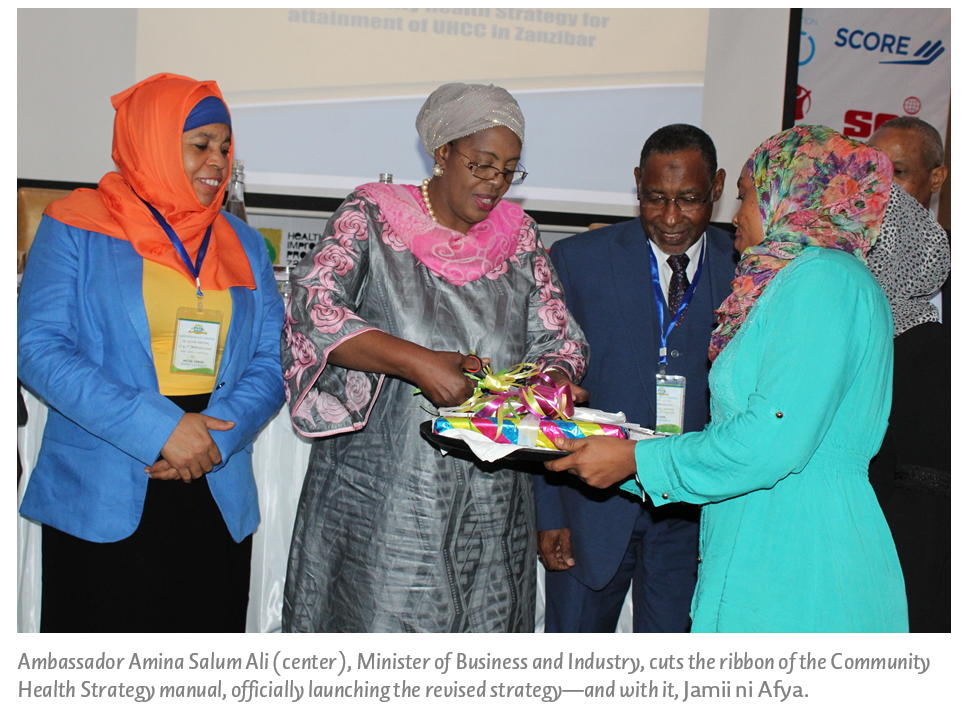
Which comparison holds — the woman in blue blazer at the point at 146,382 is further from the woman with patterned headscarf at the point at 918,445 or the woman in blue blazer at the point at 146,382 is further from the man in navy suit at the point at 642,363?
the woman with patterned headscarf at the point at 918,445

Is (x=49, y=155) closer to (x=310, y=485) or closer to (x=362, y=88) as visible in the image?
(x=362, y=88)

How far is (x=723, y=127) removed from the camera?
442 centimetres

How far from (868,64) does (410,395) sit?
5.14 metres

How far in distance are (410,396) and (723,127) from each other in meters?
3.36

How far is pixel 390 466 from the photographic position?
1.88 metres

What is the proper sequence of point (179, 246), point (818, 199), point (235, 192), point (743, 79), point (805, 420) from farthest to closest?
point (743, 79), point (235, 192), point (179, 246), point (818, 199), point (805, 420)

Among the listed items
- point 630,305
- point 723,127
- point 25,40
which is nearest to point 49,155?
point 25,40

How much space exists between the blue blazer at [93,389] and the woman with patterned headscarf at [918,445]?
171 cm

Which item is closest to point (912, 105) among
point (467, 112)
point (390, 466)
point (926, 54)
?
point (926, 54)

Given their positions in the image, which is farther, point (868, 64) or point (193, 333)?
point (868, 64)

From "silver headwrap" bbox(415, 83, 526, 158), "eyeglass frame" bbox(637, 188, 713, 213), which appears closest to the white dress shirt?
"eyeglass frame" bbox(637, 188, 713, 213)

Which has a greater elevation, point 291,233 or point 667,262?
point 291,233

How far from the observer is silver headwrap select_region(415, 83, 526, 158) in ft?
6.18

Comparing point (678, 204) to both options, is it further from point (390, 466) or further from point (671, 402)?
point (390, 466)
